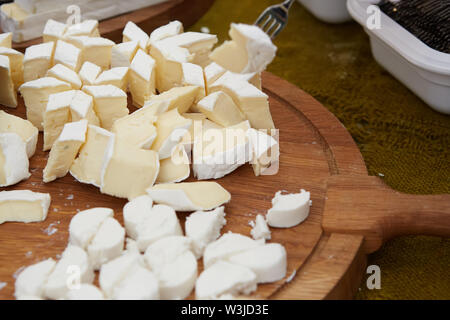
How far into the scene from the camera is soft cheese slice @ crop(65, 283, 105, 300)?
3.07ft

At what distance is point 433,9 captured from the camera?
151 centimetres

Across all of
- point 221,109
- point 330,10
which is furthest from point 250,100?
point 330,10

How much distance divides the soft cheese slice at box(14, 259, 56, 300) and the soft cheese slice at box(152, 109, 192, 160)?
1.19 ft

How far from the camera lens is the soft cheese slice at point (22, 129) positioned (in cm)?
133

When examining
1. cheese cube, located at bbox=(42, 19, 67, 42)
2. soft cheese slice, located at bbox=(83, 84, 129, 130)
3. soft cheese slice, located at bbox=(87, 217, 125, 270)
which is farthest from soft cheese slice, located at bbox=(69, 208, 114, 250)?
cheese cube, located at bbox=(42, 19, 67, 42)

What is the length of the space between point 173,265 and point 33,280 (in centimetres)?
26

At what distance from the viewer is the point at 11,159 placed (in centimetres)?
125

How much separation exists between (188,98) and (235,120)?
0.14 meters

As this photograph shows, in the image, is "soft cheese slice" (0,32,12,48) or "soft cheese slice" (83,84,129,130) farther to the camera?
"soft cheese slice" (0,32,12,48)

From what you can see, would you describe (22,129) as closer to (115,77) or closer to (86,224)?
(115,77)

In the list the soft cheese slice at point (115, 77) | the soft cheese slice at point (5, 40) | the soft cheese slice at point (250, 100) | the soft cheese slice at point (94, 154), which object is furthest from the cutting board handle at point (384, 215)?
the soft cheese slice at point (5, 40)

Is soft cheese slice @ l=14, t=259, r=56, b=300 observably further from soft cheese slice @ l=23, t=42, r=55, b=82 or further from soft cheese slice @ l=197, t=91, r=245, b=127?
soft cheese slice @ l=23, t=42, r=55, b=82
